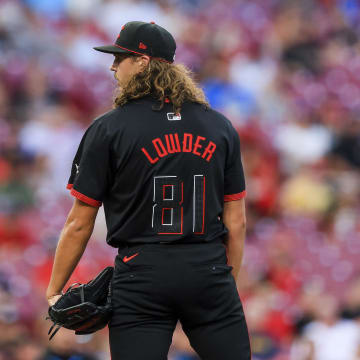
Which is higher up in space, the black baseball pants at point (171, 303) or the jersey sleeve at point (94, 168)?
the jersey sleeve at point (94, 168)

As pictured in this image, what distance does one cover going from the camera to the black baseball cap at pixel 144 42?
2732 mm

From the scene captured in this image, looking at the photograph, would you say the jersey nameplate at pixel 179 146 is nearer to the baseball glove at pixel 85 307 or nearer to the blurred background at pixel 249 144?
the baseball glove at pixel 85 307

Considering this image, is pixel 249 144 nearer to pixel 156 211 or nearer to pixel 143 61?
A: pixel 143 61

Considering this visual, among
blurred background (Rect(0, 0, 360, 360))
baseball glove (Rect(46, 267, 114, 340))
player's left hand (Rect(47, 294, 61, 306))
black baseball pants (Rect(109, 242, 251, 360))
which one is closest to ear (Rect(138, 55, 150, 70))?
black baseball pants (Rect(109, 242, 251, 360))

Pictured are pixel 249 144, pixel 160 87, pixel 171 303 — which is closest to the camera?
pixel 171 303

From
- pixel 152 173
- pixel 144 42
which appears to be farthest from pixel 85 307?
pixel 144 42

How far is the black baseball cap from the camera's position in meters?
2.73

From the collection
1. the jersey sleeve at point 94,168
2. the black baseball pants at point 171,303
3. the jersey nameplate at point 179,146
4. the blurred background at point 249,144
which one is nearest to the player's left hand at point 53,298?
the black baseball pants at point 171,303

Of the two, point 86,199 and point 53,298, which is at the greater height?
point 86,199

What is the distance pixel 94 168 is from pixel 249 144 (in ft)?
16.8

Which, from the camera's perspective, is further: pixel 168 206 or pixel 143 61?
pixel 143 61

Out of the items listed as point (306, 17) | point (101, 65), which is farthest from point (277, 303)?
point (306, 17)

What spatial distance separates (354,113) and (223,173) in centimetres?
606

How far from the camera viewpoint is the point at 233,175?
2811 millimetres
